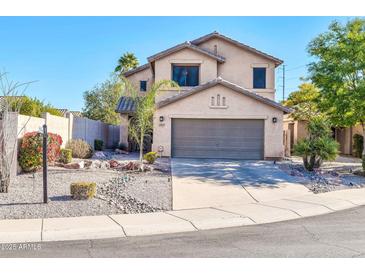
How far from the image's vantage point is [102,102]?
46594 millimetres

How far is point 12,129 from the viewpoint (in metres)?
13.3

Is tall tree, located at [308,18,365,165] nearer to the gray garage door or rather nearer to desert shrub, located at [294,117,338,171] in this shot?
desert shrub, located at [294,117,338,171]

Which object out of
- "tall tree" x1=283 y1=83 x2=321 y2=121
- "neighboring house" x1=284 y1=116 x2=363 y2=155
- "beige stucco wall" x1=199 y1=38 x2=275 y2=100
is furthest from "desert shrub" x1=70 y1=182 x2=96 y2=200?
"tall tree" x1=283 y1=83 x2=321 y2=121

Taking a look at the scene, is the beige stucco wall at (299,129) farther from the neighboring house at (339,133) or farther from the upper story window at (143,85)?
the upper story window at (143,85)

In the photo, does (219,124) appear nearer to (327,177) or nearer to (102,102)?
(327,177)

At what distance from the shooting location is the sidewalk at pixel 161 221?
25.1ft

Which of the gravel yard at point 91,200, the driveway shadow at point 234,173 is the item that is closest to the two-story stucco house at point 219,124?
the driveway shadow at point 234,173

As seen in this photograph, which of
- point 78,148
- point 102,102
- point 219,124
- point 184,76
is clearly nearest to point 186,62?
point 184,76

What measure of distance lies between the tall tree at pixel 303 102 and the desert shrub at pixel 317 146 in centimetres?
1150

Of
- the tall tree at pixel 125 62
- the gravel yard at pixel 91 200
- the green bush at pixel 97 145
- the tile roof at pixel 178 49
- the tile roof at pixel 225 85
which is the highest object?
the tall tree at pixel 125 62

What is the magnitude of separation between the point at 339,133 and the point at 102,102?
1067 inches

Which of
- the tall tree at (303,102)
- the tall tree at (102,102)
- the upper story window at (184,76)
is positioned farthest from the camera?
the tall tree at (102,102)

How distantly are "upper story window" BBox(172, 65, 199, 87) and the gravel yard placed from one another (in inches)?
451

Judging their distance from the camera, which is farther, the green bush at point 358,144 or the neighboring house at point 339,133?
the neighboring house at point 339,133
